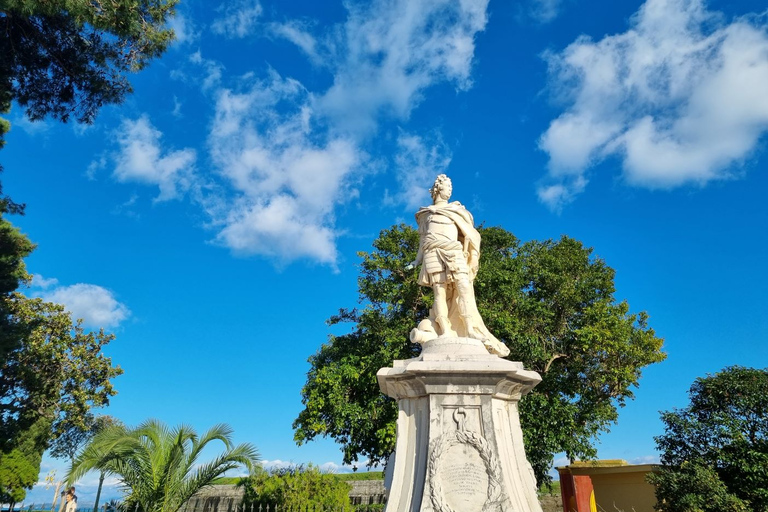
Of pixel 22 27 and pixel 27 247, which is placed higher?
pixel 22 27

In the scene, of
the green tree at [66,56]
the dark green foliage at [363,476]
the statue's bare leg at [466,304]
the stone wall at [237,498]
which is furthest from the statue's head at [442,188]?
the dark green foliage at [363,476]

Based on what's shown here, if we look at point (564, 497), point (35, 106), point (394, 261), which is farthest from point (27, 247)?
point (564, 497)

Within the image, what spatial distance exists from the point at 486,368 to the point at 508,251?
11.6 metres

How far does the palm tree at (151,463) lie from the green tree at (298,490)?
1.55 m

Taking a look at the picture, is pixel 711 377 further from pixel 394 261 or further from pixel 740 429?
pixel 394 261

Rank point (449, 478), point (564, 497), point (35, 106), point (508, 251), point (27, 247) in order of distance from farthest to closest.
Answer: point (508, 251) < point (564, 497) < point (27, 247) < point (35, 106) < point (449, 478)

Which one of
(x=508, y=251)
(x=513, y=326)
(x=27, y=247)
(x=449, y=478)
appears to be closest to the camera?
(x=449, y=478)

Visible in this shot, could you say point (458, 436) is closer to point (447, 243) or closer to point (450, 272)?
point (450, 272)

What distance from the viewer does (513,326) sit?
12672 mm

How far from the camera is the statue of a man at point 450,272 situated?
5.97m

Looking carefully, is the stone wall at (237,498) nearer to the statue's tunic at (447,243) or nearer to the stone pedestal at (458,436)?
the stone pedestal at (458,436)

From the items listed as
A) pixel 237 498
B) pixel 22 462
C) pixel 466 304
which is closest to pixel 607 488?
pixel 237 498

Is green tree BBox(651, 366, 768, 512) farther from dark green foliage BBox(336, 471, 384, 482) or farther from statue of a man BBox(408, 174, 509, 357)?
dark green foliage BBox(336, 471, 384, 482)

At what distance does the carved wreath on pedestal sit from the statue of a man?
1143 millimetres
